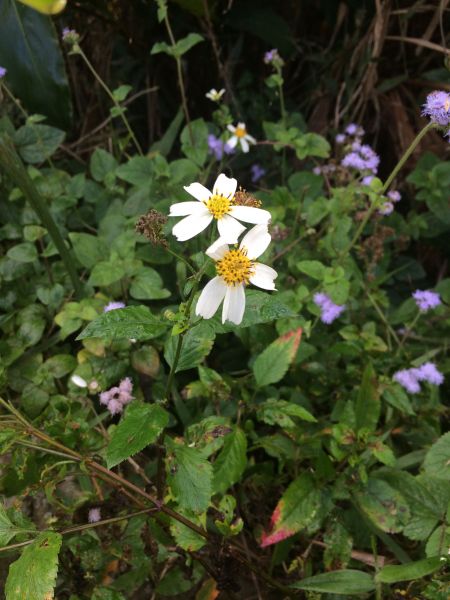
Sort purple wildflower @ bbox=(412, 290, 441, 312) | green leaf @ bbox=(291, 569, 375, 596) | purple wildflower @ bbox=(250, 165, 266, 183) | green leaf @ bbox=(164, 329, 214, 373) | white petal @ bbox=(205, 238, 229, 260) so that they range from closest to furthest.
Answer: white petal @ bbox=(205, 238, 229, 260) → green leaf @ bbox=(164, 329, 214, 373) → green leaf @ bbox=(291, 569, 375, 596) → purple wildflower @ bbox=(412, 290, 441, 312) → purple wildflower @ bbox=(250, 165, 266, 183)

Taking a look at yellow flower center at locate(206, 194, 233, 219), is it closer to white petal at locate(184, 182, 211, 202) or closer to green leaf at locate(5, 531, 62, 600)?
white petal at locate(184, 182, 211, 202)

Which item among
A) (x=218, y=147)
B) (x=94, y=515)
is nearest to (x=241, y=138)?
(x=218, y=147)

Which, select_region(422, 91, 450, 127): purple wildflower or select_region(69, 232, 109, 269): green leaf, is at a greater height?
select_region(422, 91, 450, 127): purple wildflower

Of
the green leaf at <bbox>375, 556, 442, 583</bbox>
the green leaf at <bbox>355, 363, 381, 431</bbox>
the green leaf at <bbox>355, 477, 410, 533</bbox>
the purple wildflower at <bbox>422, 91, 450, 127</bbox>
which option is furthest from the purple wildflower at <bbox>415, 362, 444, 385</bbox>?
the purple wildflower at <bbox>422, 91, 450, 127</bbox>

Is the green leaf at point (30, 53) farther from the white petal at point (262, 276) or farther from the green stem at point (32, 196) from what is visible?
the white petal at point (262, 276)

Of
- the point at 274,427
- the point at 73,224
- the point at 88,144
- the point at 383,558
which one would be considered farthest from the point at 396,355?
the point at 88,144

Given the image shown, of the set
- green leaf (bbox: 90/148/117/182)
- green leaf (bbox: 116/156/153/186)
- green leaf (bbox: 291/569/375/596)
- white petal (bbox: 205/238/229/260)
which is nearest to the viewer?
white petal (bbox: 205/238/229/260)
